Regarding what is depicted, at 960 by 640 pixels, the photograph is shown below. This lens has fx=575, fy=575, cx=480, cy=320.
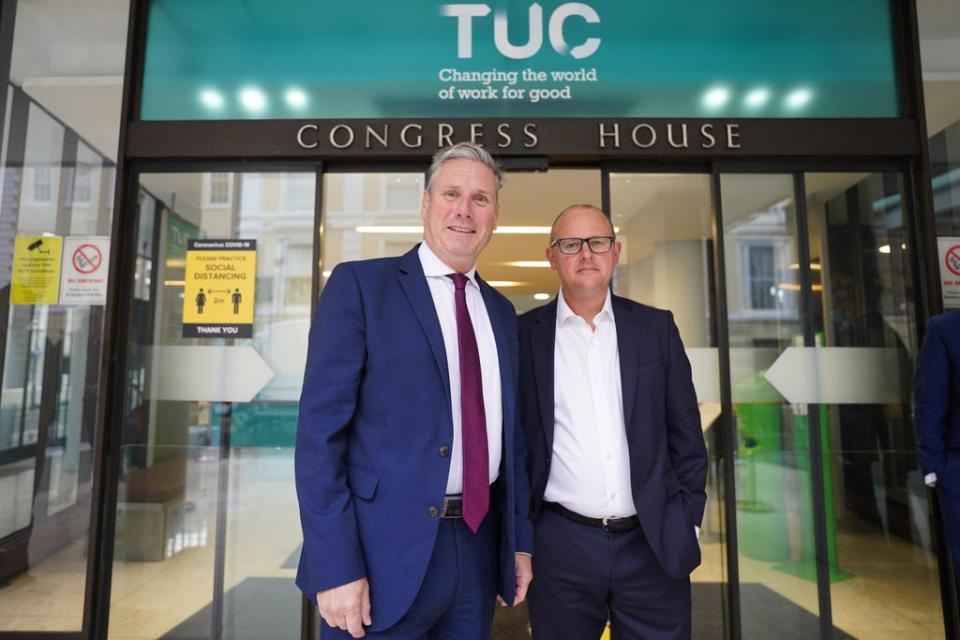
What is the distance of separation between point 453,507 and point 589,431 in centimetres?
67

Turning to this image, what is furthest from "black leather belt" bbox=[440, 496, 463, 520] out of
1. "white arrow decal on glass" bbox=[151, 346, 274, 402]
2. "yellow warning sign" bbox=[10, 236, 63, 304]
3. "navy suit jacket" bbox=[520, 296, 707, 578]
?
"yellow warning sign" bbox=[10, 236, 63, 304]

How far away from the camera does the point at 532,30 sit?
3.17m

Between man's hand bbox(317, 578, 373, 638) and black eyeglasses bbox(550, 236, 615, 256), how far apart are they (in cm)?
131

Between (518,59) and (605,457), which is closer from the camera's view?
(605,457)

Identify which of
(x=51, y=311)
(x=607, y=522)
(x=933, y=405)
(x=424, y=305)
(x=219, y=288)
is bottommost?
(x=607, y=522)

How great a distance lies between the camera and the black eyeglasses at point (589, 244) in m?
2.11

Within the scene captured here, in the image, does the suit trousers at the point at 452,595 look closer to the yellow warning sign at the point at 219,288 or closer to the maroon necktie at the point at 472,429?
the maroon necktie at the point at 472,429

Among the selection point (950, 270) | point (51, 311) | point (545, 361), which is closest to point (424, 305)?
point (545, 361)

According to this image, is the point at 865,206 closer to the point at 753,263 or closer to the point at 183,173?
the point at 753,263

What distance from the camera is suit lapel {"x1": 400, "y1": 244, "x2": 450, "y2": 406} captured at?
63.9 inches

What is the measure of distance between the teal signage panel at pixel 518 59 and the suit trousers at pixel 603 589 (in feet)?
7.14

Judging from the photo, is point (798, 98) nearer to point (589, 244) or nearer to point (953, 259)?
point (953, 259)

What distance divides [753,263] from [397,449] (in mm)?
2406

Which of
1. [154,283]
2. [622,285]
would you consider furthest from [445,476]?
[154,283]
